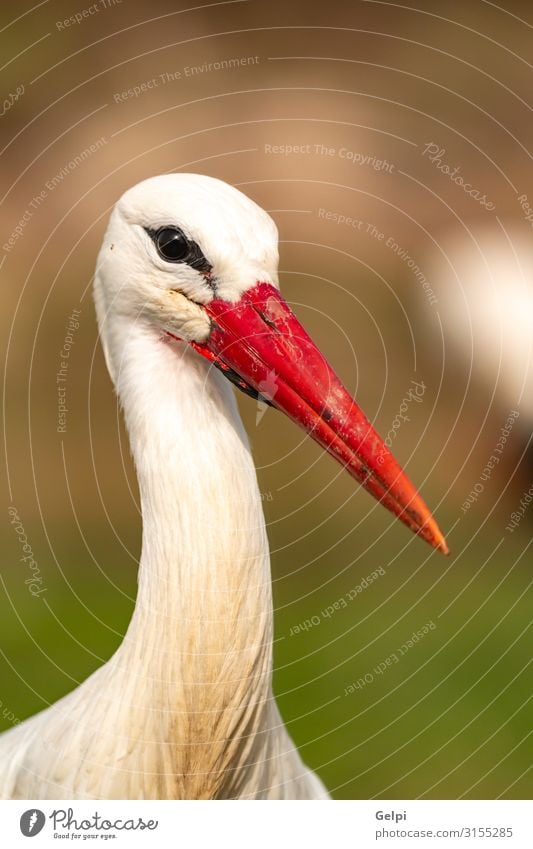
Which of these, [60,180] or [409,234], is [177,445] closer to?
[60,180]

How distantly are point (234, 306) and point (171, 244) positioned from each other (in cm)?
9

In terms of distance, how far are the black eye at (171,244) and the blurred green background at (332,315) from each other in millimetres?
1070

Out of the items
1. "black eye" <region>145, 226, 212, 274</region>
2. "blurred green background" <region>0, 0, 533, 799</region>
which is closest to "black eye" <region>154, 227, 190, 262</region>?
"black eye" <region>145, 226, 212, 274</region>

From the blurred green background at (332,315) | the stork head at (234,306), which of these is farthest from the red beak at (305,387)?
the blurred green background at (332,315)

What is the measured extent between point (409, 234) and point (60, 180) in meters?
1.05

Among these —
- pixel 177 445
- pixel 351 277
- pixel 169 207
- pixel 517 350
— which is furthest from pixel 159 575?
pixel 517 350

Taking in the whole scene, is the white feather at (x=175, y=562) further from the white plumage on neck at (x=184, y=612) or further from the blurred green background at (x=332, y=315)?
the blurred green background at (x=332, y=315)

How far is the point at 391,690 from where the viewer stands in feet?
8.48

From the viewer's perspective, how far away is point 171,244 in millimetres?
939

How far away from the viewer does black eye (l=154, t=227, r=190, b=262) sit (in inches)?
36.8

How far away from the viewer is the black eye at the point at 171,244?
934mm

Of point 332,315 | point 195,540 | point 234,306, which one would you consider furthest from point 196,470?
point 332,315

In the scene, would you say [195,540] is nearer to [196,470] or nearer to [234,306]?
[196,470]

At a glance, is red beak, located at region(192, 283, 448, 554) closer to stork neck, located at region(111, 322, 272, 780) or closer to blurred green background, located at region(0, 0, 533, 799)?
stork neck, located at region(111, 322, 272, 780)
